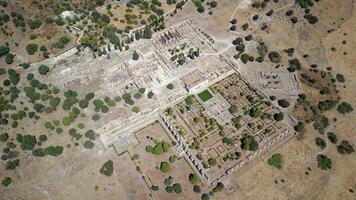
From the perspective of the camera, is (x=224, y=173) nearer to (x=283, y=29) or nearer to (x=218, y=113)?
(x=218, y=113)

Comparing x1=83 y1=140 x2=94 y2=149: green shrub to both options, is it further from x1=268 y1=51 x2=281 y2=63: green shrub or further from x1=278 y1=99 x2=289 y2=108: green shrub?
x1=268 y1=51 x2=281 y2=63: green shrub

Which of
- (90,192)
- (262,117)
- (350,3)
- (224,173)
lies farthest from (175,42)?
(350,3)

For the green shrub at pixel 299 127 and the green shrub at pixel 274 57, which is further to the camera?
the green shrub at pixel 274 57

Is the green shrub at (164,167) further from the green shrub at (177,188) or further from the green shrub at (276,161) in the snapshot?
the green shrub at (276,161)

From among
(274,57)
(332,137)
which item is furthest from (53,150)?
(332,137)

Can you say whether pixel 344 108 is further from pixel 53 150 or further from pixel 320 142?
pixel 53 150

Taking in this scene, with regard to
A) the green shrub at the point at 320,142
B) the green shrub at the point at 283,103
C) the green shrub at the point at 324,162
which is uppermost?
the green shrub at the point at 283,103

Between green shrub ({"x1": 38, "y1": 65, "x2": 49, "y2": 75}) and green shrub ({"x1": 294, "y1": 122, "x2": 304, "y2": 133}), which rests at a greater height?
green shrub ({"x1": 294, "y1": 122, "x2": 304, "y2": 133})

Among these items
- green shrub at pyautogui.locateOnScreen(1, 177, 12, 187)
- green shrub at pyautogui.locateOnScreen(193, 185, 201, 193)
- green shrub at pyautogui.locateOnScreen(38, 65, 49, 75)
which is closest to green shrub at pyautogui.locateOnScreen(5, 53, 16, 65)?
green shrub at pyautogui.locateOnScreen(38, 65, 49, 75)

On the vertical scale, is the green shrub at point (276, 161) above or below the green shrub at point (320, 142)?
below

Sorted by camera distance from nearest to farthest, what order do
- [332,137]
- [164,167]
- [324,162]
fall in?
[164,167] < [324,162] < [332,137]

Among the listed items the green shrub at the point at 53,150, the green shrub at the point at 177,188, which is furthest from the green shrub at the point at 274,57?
the green shrub at the point at 53,150
